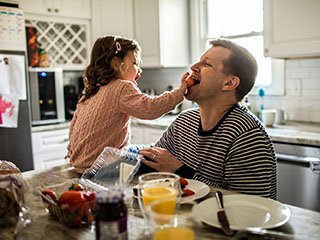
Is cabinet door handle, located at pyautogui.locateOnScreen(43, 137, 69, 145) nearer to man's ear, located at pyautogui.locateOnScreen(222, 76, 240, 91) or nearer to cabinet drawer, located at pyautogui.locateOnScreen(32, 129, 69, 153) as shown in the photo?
cabinet drawer, located at pyautogui.locateOnScreen(32, 129, 69, 153)

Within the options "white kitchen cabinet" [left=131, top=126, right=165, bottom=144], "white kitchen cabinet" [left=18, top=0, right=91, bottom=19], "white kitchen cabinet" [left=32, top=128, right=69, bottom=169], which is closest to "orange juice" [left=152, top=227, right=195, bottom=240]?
"white kitchen cabinet" [left=131, top=126, right=165, bottom=144]

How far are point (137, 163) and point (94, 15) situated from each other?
2.87m

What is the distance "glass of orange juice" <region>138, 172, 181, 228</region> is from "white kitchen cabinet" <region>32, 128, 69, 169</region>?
2.43 metres

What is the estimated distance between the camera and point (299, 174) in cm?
234

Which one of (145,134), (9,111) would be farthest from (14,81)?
(145,134)

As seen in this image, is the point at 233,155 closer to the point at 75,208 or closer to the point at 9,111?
the point at 75,208

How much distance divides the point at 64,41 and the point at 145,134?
128 cm

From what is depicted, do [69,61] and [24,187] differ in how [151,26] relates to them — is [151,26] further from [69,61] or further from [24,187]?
[24,187]

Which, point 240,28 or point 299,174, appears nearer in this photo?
point 299,174

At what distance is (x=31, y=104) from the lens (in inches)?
127

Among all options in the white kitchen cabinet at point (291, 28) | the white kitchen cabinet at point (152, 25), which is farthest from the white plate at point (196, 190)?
the white kitchen cabinet at point (152, 25)

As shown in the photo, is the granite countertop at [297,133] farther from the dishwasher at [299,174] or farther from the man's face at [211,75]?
the man's face at [211,75]

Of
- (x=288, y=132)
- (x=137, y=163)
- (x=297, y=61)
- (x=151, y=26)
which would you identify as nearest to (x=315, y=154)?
(x=288, y=132)

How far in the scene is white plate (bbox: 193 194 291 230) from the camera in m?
0.91
